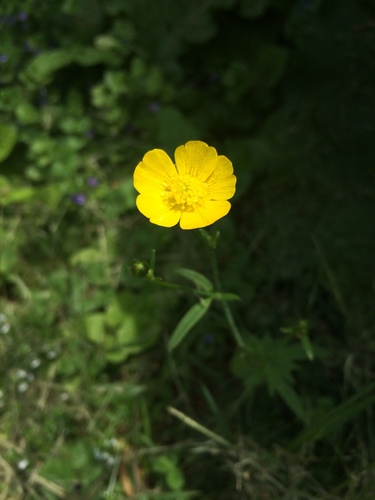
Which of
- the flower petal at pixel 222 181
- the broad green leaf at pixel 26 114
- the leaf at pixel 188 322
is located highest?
the flower petal at pixel 222 181

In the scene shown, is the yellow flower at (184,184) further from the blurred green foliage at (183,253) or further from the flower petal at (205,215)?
the blurred green foliage at (183,253)

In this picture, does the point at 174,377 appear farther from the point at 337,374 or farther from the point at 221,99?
the point at 221,99

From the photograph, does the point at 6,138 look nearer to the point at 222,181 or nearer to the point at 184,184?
the point at 184,184

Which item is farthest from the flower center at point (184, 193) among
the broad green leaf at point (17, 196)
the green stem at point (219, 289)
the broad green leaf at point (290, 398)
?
the broad green leaf at point (17, 196)

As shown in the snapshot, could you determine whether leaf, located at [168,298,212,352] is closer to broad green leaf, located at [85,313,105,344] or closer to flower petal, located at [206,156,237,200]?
flower petal, located at [206,156,237,200]

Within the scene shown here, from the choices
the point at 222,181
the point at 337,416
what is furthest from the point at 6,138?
the point at 337,416

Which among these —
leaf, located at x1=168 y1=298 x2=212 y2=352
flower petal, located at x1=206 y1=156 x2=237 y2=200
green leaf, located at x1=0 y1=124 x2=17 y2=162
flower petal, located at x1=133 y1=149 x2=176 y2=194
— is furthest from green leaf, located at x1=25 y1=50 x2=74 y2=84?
leaf, located at x1=168 y1=298 x2=212 y2=352
